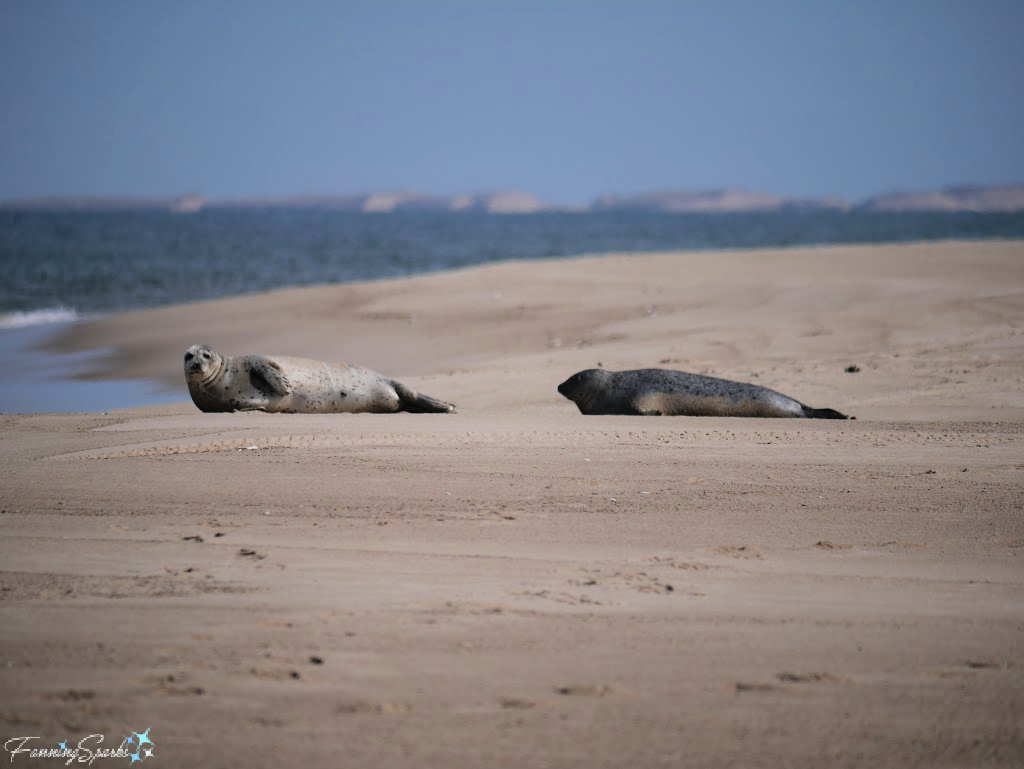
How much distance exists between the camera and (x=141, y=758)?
8.82 feet

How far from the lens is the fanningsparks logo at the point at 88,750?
270cm

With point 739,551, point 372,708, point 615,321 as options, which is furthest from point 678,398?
point 615,321

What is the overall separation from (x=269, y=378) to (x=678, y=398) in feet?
10.5

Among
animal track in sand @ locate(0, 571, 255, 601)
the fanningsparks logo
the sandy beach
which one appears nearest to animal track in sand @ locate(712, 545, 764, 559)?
the sandy beach

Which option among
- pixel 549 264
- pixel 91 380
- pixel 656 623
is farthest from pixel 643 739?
pixel 549 264

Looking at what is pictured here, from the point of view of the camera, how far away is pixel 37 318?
755 inches

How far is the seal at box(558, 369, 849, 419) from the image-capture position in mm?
7754

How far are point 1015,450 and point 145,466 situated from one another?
497 centimetres

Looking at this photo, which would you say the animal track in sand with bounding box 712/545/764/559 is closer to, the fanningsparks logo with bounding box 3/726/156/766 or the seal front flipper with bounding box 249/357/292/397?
the fanningsparks logo with bounding box 3/726/156/766

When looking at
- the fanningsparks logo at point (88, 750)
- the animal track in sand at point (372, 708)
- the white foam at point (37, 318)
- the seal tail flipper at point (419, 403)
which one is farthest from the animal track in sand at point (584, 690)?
the white foam at point (37, 318)

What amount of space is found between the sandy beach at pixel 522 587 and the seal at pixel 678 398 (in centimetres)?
36

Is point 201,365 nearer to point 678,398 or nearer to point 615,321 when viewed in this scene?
point 678,398

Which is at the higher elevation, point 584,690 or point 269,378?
point 269,378

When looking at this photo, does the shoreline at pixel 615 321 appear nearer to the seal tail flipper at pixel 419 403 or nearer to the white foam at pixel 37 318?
the white foam at pixel 37 318
